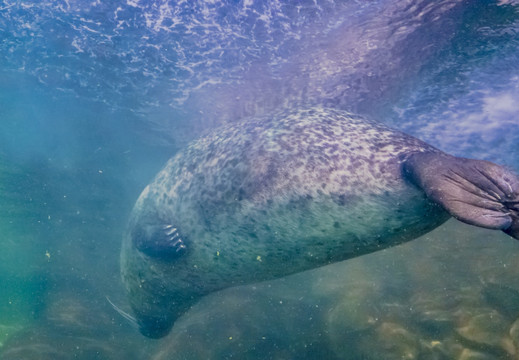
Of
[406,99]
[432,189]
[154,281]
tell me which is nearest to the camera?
[432,189]

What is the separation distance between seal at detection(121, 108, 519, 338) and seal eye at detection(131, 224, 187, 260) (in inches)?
0.7

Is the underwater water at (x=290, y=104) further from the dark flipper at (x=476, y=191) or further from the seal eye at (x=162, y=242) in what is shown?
the dark flipper at (x=476, y=191)

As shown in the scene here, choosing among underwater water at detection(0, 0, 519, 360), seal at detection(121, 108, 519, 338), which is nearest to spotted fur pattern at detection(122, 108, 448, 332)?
seal at detection(121, 108, 519, 338)

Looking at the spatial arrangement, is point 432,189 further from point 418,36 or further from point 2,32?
point 2,32

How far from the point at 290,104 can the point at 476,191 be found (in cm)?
837

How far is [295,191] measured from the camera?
3.38m

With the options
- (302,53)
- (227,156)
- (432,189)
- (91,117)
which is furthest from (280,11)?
(91,117)

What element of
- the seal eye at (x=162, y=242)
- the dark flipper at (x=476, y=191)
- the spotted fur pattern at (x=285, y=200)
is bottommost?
the seal eye at (x=162, y=242)

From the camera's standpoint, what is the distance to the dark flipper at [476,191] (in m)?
2.43

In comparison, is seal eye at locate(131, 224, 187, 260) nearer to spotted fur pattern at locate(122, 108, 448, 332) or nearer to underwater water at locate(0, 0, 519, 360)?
spotted fur pattern at locate(122, 108, 448, 332)

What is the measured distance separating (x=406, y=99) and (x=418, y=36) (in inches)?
121

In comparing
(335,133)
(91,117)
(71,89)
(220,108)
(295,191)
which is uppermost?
(335,133)

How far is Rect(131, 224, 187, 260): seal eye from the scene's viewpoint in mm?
4312

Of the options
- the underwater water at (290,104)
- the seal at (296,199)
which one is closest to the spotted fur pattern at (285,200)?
the seal at (296,199)
